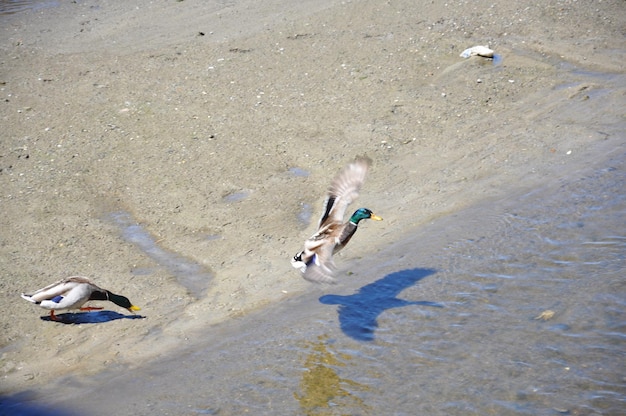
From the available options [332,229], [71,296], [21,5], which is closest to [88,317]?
[71,296]

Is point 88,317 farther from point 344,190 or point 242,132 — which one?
point 242,132

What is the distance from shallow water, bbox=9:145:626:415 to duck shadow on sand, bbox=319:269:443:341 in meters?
0.01

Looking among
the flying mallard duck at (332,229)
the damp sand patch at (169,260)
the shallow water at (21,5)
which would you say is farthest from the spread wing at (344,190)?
the shallow water at (21,5)

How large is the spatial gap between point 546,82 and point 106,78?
6657 mm

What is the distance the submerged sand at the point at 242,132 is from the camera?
291 inches

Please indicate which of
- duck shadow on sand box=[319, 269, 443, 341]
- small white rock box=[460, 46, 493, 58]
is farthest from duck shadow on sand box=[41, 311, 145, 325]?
small white rock box=[460, 46, 493, 58]

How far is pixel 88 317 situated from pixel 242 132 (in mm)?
3823

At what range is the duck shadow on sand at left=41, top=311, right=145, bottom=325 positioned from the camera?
6934mm

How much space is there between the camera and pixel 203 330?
6789 millimetres

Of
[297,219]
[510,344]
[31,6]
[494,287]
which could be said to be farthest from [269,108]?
[31,6]

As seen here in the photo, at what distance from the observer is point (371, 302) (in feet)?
23.7

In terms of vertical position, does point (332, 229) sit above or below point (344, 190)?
below

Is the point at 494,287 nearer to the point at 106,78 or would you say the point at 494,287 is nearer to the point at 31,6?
the point at 106,78

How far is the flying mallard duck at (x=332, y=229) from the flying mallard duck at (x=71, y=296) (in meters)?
1.61
